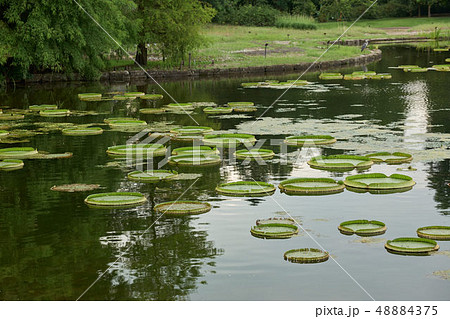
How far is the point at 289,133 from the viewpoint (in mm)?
15562

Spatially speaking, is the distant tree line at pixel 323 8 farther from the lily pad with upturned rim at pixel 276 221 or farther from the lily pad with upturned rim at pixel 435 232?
the lily pad with upturned rim at pixel 435 232

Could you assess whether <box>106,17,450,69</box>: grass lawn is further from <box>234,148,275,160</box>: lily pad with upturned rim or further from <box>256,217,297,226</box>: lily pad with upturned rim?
<box>256,217,297,226</box>: lily pad with upturned rim

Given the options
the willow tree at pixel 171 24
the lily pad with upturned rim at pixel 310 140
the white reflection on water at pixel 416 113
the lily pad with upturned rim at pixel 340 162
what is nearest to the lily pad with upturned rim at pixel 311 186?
the lily pad with upturned rim at pixel 340 162

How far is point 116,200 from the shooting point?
10352 mm

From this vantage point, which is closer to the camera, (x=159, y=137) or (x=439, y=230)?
(x=439, y=230)

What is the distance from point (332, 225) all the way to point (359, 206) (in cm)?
104

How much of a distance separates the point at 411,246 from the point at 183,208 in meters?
3.24

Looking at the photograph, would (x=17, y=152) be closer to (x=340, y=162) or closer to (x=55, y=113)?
(x=55, y=113)

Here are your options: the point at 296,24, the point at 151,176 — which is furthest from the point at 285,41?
the point at 151,176

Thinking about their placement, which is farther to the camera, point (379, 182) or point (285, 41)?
point (285, 41)

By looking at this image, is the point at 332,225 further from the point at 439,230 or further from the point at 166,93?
the point at 166,93

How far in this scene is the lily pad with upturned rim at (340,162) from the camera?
12055 mm

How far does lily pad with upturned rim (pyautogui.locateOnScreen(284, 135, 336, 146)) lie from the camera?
1427cm

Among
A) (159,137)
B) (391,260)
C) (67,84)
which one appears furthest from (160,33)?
(391,260)
